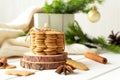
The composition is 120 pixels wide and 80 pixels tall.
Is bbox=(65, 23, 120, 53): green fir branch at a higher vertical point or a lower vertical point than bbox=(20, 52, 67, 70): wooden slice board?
higher

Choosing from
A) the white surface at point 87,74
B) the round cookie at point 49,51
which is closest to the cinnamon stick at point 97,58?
the white surface at point 87,74

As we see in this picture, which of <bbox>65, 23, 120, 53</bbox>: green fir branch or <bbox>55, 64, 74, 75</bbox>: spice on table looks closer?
<bbox>55, 64, 74, 75</bbox>: spice on table

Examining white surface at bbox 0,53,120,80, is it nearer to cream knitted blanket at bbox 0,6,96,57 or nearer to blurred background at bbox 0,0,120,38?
cream knitted blanket at bbox 0,6,96,57

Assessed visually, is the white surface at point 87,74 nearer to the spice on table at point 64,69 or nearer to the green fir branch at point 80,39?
the spice on table at point 64,69

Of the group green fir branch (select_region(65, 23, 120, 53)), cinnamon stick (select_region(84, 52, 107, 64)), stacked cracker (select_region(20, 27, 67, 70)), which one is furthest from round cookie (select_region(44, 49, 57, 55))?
green fir branch (select_region(65, 23, 120, 53))

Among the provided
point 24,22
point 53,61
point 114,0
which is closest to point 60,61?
point 53,61

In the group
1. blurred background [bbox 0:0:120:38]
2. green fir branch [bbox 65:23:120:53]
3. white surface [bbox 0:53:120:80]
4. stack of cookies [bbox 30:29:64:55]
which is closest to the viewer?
white surface [bbox 0:53:120:80]

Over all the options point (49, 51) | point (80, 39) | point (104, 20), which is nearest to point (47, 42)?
point (49, 51)
